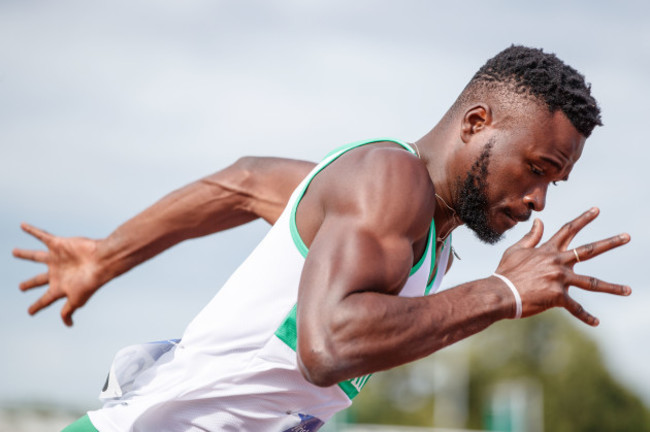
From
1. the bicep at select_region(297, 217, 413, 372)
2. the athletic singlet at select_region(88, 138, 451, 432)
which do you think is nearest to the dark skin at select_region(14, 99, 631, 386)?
the bicep at select_region(297, 217, 413, 372)

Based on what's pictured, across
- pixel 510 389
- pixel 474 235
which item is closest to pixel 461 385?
pixel 510 389

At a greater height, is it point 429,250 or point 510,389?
point 429,250

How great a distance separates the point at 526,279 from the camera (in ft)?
11.5

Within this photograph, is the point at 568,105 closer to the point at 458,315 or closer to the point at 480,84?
the point at 480,84

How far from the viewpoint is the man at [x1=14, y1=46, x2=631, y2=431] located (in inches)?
127

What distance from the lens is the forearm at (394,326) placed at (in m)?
3.14

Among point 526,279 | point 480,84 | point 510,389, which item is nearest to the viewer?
point 526,279

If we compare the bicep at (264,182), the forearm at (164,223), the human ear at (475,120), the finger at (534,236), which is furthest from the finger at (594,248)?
the forearm at (164,223)

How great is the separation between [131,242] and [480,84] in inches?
72.0

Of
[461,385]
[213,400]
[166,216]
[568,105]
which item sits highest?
[568,105]

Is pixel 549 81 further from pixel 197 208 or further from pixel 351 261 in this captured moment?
pixel 197 208

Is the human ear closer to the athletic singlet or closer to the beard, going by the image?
the beard

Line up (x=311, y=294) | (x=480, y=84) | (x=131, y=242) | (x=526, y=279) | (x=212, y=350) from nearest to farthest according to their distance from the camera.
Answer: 1. (x=311, y=294)
2. (x=526, y=279)
3. (x=212, y=350)
4. (x=480, y=84)
5. (x=131, y=242)

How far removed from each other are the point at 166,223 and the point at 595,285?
2066mm
